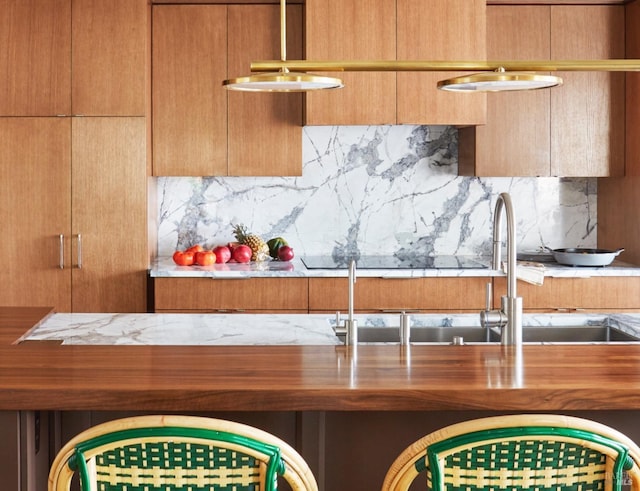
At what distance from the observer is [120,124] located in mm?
4758

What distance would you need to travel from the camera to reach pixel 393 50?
4930 mm

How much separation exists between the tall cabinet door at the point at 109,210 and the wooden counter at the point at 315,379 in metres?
2.11

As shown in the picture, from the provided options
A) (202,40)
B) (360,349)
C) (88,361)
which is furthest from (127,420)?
(202,40)

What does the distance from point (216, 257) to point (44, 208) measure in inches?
35.8

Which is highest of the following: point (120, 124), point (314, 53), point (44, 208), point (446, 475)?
point (314, 53)

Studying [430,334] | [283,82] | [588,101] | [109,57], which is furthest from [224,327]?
[588,101]

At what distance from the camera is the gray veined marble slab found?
2.87 metres

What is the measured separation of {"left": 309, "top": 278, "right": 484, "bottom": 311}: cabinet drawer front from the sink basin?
4.32 feet

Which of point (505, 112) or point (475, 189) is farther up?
point (505, 112)

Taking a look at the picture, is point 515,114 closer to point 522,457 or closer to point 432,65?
point 432,65

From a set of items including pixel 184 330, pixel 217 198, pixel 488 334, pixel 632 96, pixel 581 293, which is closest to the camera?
pixel 184 330

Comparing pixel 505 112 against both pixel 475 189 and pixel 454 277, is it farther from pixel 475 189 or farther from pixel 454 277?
pixel 454 277

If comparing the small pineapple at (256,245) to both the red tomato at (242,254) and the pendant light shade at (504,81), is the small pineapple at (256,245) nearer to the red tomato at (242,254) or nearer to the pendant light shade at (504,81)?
the red tomato at (242,254)

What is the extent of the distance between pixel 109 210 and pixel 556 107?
244cm
